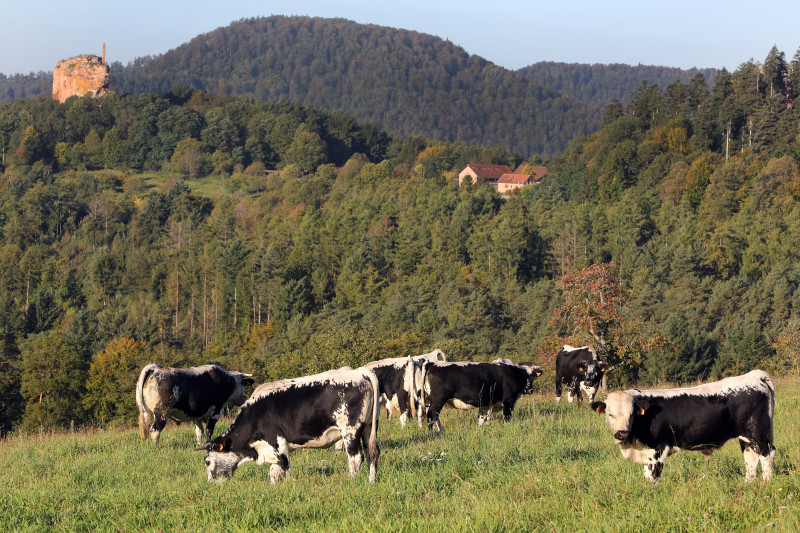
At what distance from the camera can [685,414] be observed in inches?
403

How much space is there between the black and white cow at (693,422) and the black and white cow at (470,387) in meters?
7.29

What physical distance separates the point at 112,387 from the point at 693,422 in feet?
243

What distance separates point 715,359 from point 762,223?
113 ft

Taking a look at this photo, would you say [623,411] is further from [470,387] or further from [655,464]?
[470,387]

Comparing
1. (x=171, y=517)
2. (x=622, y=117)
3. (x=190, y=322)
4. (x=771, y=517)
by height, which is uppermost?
(x=622, y=117)

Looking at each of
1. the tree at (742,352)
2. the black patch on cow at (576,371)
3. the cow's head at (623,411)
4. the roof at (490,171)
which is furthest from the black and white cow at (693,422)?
the roof at (490,171)

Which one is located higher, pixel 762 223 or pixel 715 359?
pixel 762 223

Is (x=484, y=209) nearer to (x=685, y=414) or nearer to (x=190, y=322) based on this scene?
(x=190, y=322)

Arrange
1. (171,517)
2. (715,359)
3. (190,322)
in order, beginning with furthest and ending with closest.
→ (190,322)
(715,359)
(171,517)

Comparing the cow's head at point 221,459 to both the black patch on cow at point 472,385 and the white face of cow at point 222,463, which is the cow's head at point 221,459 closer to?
the white face of cow at point 222,463

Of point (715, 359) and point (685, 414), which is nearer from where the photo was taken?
point (685, 414)

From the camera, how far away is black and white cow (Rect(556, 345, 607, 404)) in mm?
20875

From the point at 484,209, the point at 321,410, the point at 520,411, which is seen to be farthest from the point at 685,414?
the point at 484,209

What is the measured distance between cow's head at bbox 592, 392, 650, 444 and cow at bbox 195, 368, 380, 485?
319 cm
